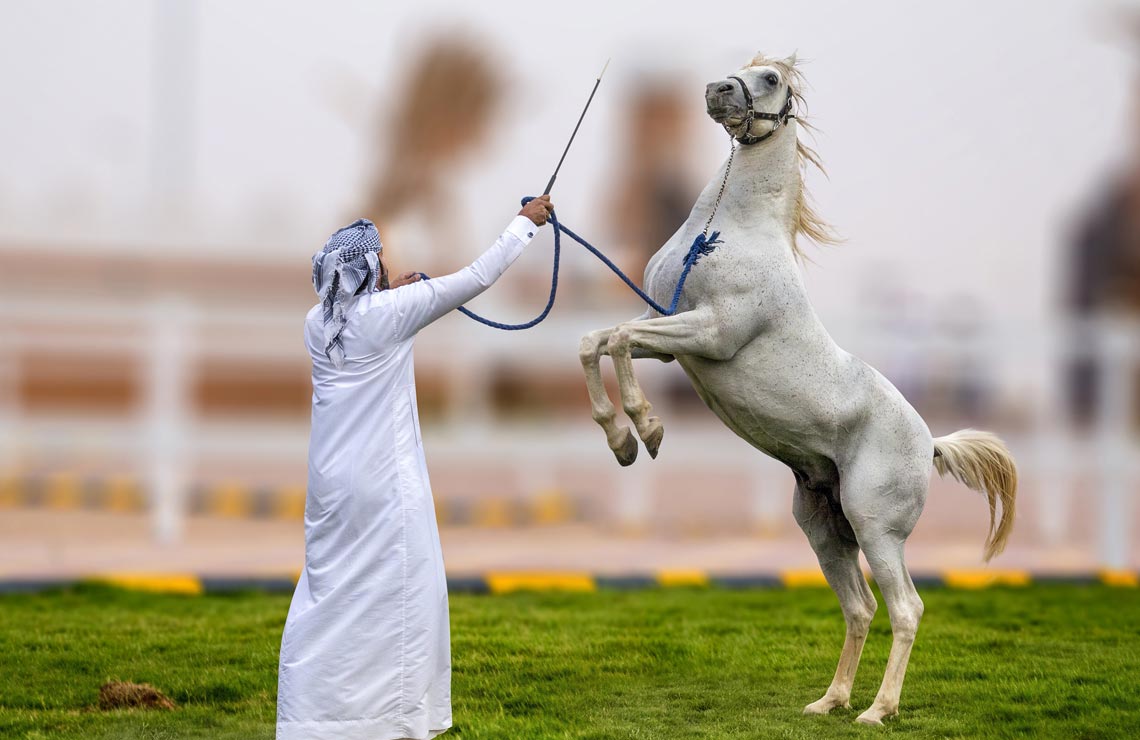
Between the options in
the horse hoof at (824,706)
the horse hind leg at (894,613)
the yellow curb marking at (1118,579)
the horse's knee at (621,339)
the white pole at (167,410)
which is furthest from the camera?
the white pole at (167,410)

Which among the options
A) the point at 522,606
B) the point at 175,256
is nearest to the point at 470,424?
the point at 522,606

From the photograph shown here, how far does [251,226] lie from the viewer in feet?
55.1

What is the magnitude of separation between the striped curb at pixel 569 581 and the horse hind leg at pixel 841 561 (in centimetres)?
248

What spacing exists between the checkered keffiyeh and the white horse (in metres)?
0.76

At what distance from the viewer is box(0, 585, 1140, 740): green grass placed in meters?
4.27

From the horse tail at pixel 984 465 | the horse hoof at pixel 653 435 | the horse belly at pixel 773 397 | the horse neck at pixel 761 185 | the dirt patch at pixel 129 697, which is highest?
the horse neck at pixel 761 185

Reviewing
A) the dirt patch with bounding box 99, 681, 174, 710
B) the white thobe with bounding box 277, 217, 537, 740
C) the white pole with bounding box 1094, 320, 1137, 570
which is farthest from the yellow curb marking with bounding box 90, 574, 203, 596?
the white pole with bounding box 1094, 320, 1137, 570

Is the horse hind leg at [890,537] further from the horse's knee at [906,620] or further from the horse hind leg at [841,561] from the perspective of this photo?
the horse hind leg at [841,561]

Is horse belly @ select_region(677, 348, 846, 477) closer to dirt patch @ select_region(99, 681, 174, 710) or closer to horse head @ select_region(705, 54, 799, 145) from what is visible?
horse head @ select_region(705, 54, 799, 145)

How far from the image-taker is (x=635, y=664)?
17.0 feet

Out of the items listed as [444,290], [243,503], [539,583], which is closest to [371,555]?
[444,290]

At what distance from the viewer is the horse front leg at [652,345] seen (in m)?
4.10

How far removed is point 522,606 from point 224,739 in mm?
2483

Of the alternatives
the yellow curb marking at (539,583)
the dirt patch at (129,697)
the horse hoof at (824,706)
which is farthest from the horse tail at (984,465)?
the dirt patch at (129,697)
